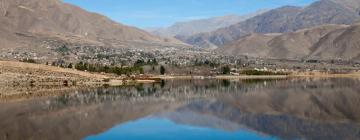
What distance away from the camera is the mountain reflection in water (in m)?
53.4

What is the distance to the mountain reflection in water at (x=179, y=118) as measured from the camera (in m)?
53.4

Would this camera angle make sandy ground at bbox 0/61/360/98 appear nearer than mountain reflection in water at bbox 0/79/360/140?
No

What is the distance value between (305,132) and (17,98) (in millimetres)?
51309

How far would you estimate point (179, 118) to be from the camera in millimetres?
68688

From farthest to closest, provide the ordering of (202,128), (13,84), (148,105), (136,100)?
(13,84), (136,100), (148,105), (202,128)

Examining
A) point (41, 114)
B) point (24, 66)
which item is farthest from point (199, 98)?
point (24, 66)

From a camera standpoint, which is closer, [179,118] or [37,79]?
[179,118]

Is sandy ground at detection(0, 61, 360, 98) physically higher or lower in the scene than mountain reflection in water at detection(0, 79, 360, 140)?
higher

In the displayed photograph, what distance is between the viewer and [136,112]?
7550 centimetres

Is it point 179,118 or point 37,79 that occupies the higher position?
point 37,79

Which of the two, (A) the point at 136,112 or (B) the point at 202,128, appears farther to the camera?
(A) the point at 136,112

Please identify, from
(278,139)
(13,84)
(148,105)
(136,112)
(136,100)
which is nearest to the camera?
(278,139)

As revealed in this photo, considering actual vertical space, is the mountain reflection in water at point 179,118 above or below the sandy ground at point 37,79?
below

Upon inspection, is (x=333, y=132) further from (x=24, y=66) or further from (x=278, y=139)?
(x=24, y=66)
